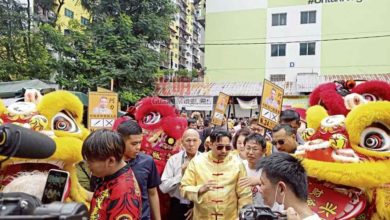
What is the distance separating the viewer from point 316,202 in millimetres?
3076

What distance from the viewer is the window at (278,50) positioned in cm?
2572

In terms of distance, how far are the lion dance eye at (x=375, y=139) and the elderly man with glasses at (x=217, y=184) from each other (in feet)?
3.24

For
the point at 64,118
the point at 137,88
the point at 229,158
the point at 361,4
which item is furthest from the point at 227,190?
the point at 361,4

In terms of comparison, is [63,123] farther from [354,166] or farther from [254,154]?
[354,166]

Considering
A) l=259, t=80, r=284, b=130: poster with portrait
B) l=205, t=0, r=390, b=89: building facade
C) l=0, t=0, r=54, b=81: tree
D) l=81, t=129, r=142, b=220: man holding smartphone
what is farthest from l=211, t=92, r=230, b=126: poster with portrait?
l=205, t=0, r=390, b=89: building facade

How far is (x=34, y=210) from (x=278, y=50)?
25.7 m

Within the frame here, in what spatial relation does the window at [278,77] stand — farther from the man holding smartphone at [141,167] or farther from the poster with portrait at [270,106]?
the man holding smartphone at [141,167]

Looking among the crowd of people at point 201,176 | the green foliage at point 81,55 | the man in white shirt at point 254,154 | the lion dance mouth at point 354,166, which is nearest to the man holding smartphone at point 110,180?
the crowd of people at point 201,176

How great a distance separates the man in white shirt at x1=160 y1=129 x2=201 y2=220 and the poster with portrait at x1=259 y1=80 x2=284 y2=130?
1.43 m

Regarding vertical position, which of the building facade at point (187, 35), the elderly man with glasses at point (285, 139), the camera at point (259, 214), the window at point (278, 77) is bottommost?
the camera at point (259, 214)

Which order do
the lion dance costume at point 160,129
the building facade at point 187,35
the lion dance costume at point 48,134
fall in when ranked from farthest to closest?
the building facade at point 187,35
the lion dance costume at point 160,129
the lion dance costume at point 48,134

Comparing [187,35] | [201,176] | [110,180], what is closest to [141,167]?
[201,176]

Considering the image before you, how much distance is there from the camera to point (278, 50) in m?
25.8

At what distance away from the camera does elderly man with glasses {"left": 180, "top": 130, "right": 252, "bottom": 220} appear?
3418 millimetres
